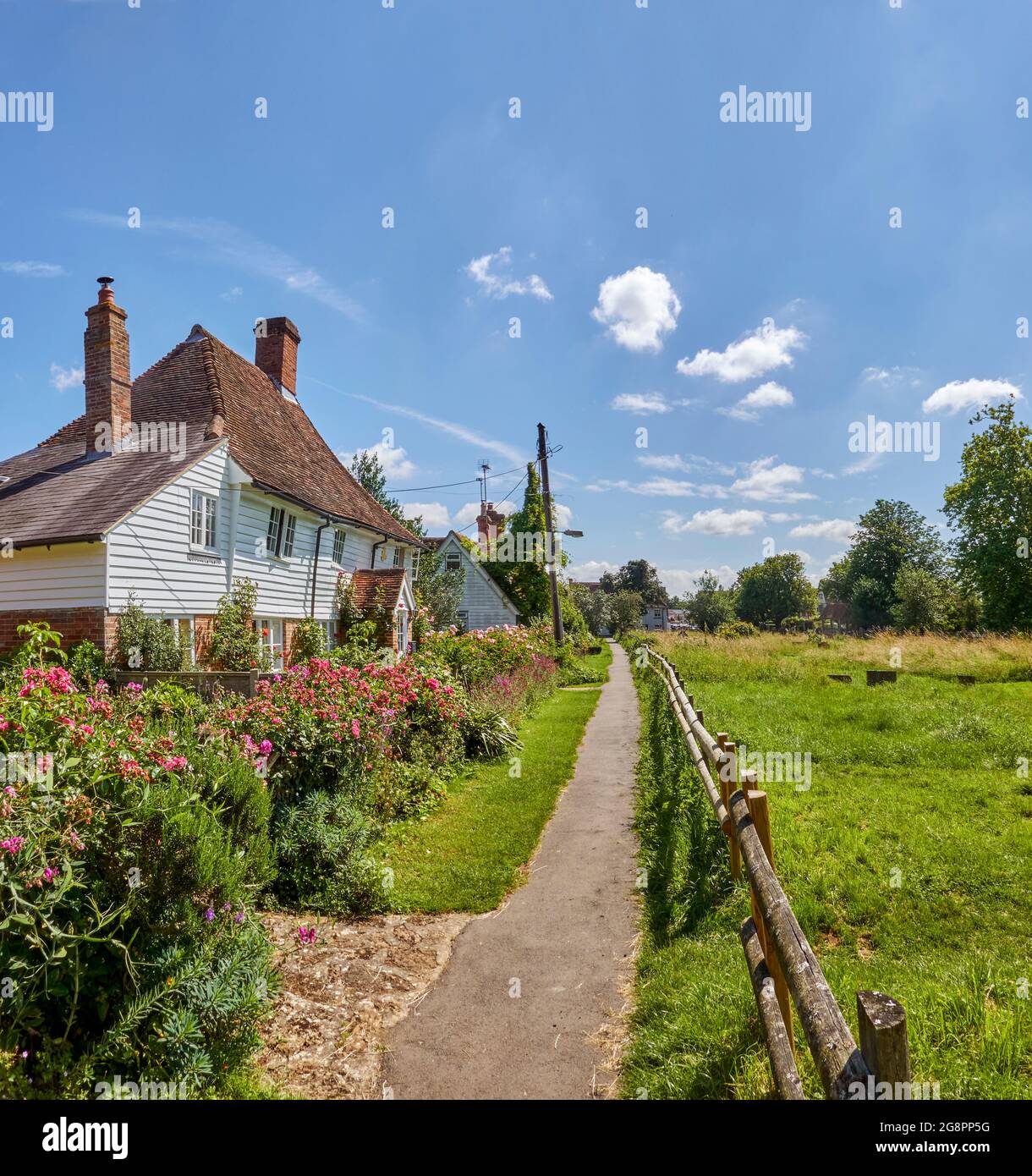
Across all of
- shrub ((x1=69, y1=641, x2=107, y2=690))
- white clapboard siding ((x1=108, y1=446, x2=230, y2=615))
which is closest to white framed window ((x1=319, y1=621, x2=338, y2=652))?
white clapboard siding ((x1=108, y1=446, x2=230, y2=615))

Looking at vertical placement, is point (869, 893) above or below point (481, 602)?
below

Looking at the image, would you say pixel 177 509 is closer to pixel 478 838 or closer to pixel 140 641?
pixel 140 641

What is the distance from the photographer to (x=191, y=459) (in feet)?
43.9

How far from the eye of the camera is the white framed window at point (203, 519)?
1357cm

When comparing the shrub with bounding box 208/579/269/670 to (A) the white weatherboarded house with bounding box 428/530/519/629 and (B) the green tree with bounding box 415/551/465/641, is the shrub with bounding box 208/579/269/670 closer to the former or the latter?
(B) the green tree with bounding box 415/551/465/641

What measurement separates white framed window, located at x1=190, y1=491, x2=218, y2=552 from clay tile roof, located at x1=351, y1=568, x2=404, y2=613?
→ 21.1 ft

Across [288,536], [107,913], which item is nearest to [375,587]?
[288,536]

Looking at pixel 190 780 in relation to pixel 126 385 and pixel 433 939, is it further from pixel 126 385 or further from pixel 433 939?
pixel 126 385

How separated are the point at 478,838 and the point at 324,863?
2.08 meters

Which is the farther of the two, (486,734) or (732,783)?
(486,734)

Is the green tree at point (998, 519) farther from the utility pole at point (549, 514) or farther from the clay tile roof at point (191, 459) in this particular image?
the clay tile roof at point (191, 459)

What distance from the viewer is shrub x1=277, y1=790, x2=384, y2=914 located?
586cm

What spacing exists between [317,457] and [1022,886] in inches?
837

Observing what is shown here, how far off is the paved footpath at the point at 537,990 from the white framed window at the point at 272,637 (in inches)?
409
